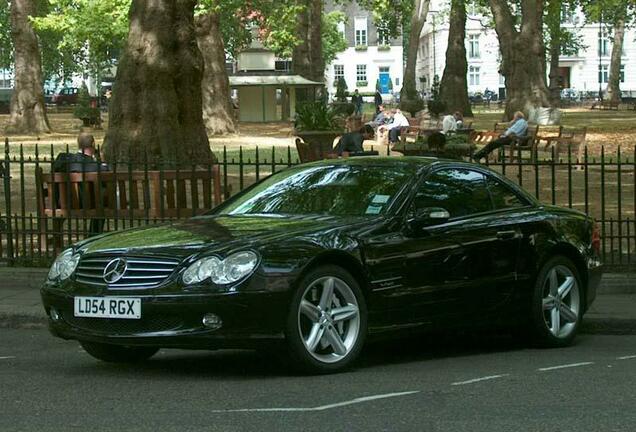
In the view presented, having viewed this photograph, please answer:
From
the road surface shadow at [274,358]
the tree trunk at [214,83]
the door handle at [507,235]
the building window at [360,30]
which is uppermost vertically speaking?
the building window at [360,30]

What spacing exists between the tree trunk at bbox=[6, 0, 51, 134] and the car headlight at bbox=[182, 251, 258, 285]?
41.6 m

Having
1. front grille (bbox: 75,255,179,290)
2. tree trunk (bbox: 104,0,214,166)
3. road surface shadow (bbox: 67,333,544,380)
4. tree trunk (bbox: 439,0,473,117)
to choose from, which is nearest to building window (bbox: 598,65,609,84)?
tree trunk (bbox: 439,0,473,117)

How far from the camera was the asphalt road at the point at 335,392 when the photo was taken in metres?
7.19

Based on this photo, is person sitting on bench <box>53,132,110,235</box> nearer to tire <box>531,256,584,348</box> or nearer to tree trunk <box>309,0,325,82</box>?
tire <box>531,256,584,348</box>

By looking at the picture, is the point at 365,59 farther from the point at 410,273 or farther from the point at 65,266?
the point at 65,266

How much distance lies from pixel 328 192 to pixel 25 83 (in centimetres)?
4170

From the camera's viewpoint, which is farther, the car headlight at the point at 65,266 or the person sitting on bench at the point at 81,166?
the person sitting on bench at the point at 81,166

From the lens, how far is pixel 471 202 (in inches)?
408

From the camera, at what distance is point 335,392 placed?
819 centimetres

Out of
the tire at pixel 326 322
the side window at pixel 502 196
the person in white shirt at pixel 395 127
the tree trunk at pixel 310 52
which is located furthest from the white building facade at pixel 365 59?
the tire at pixel 326 322

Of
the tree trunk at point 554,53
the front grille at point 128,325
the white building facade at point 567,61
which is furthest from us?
the white building facade at point 567,61

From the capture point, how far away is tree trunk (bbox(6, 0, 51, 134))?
4950 cm

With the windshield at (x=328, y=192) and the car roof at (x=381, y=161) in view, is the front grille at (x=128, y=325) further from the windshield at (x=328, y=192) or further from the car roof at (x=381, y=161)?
the car roof at (x=381, y=161)

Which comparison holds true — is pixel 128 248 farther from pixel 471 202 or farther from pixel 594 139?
pixel 594 139
